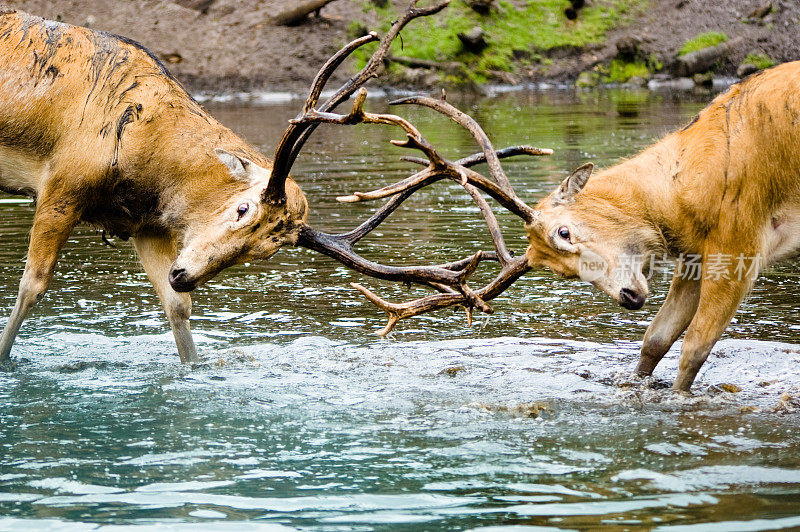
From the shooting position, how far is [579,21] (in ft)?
116

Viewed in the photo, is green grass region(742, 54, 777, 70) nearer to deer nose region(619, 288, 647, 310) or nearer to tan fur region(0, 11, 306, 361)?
deer nose region(619, 288, 647, 310)

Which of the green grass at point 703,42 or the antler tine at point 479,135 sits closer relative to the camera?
the antler tine at point 479,135

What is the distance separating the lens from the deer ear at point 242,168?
7684 millimetres

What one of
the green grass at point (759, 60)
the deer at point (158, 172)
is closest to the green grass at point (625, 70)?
the green grass at point (759, 60)

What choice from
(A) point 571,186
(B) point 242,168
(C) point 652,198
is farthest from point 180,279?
(C) point 652,198

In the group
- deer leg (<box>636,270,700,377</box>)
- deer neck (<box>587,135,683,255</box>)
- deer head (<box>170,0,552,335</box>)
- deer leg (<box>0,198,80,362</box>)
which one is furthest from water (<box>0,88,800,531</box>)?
deer neck (<box>587,135,683,255</box>)

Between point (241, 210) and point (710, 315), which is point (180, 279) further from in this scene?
point (710, 315)

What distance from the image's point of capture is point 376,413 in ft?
23.2

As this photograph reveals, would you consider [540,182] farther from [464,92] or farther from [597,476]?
[464,92]

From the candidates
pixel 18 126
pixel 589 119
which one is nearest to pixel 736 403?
pixel 18 126

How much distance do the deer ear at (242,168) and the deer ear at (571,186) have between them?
6.71ft

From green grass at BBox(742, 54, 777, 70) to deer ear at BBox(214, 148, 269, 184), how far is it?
25900 millimetres

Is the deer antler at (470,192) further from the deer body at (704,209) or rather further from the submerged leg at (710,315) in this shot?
the submerged leg at (710,315)

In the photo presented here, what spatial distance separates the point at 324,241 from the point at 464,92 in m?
24.3
